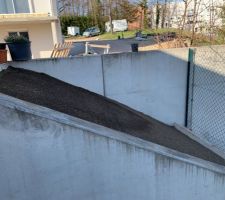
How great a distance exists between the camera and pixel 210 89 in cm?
580

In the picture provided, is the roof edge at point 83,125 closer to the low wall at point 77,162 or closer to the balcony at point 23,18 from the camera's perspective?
the low wall at point 77,162

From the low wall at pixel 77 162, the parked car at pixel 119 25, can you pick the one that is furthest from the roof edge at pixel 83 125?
the parked car at pixel 119 25

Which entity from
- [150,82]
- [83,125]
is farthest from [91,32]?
[83,125]

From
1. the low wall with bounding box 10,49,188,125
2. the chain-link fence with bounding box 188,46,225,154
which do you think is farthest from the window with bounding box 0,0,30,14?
the chain-link fence with bounding box 188,46,225,154

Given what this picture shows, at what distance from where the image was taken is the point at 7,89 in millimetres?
3455

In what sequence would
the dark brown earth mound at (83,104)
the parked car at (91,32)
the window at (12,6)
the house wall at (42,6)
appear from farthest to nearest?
the parked car at (91,32), the house wall at (42,6), the window at (12,6), the dark brown earth mound at (83,104)

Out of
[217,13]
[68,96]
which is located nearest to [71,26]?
[217,13]

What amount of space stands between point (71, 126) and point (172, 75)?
3.46m

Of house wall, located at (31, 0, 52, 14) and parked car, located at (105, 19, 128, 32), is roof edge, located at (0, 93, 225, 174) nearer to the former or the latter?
house wall, located at (31, 0, 52, 14)

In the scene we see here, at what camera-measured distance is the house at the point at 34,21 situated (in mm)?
11180

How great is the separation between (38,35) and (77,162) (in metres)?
10.3

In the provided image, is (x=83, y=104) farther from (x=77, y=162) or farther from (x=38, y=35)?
(x=38, y=35)

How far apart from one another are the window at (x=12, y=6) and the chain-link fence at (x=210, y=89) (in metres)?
8.70

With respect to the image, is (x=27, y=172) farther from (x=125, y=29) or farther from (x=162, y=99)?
(x=125, y=29)
